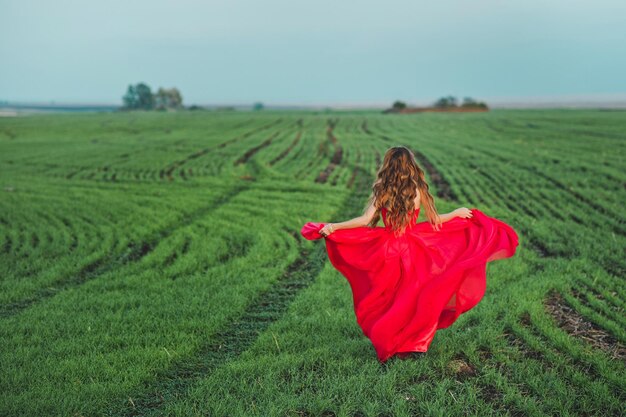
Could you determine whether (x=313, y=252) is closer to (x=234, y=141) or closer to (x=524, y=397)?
(x=524, y=397)

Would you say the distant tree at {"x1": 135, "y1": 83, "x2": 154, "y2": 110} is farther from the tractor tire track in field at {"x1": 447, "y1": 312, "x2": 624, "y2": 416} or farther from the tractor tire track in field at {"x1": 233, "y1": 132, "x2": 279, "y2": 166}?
the tractor tire track in field at {"x1": 447, "y1": 312, "x2": 624, "y2": 416}

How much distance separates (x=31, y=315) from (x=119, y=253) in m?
3.48

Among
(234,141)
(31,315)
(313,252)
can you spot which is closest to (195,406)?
(31,315)

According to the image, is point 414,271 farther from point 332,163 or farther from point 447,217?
point 332,163

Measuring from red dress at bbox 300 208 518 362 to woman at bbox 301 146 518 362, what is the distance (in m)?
0.01

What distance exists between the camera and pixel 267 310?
7.98 m

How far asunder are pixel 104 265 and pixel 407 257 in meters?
6.96

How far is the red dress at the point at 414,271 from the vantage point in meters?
5.67

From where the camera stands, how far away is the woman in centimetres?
568

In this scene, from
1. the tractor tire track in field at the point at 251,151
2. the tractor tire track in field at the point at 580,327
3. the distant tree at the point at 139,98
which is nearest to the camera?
the tractor tire track in field at the point at 580,327

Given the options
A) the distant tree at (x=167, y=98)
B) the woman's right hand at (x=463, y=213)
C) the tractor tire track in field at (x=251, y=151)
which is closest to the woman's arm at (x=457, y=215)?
the woman's right hand at (x=463, y=213)

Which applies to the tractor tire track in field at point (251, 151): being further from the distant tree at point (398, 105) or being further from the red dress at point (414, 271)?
the distant tree at point (398, 105)

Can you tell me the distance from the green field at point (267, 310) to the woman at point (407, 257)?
46cm

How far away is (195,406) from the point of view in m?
5.15
